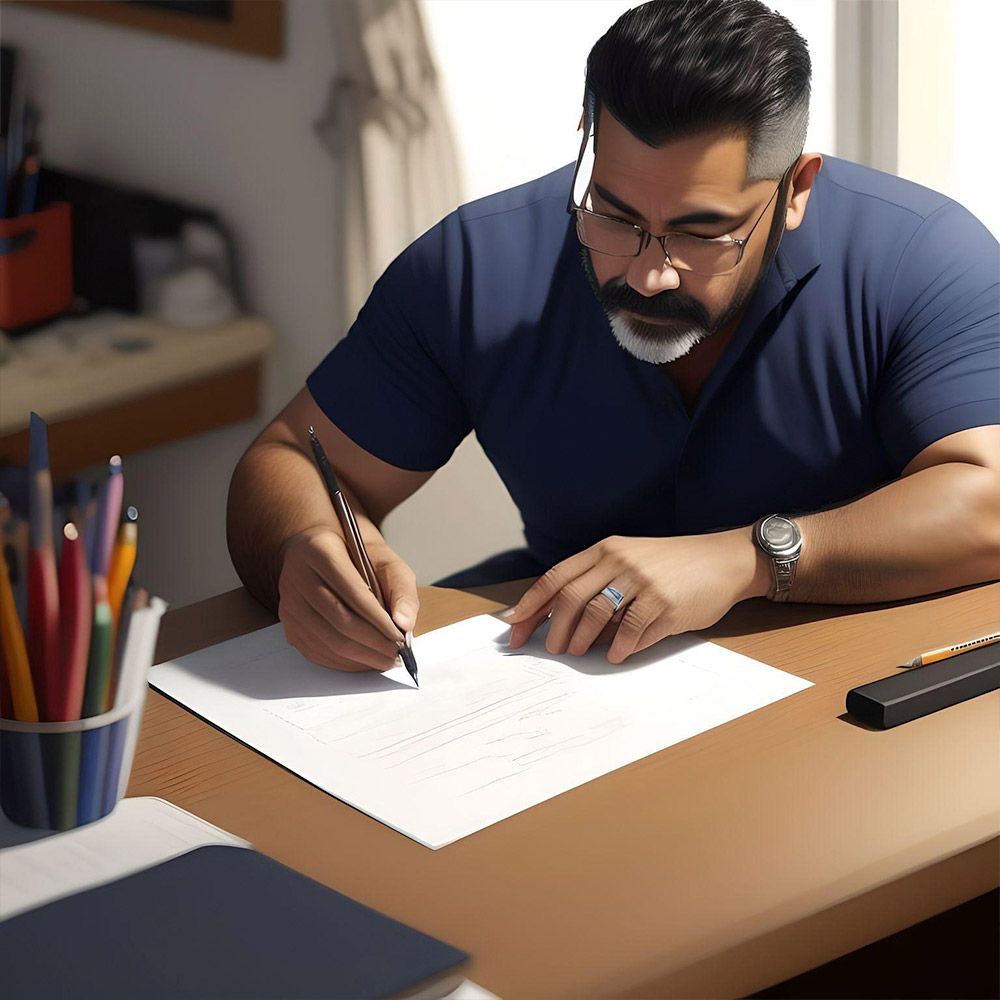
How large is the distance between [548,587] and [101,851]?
1.34 feet

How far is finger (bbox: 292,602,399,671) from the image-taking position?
38.0 inches

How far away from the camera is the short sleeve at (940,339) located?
3.93 ft

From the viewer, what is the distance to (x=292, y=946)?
0.62m

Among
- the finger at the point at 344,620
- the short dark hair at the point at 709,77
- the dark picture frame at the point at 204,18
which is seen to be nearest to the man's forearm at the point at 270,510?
the finger at the point at 344,620

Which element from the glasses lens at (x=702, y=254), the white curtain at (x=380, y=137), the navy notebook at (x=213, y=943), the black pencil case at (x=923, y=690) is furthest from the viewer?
the white curtain at (x=380, y=137)

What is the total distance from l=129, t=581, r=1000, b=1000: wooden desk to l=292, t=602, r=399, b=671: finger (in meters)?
0.12

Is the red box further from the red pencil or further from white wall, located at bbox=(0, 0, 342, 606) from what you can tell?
the red pencil

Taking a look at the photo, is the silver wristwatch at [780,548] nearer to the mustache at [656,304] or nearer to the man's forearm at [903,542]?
the man's forearm at [903,542]

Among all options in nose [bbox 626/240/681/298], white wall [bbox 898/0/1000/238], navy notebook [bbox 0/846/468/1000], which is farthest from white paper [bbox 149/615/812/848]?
white wall [bbox 898/0/1000/238]

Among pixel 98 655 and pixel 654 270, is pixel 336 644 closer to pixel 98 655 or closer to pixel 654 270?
pixel 98 655

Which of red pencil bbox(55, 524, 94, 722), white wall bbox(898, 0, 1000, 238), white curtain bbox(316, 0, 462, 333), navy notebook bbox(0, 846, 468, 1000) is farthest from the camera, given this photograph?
white wall bbox(898, 0, 1000, 238)

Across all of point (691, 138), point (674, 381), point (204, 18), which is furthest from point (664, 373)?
point (204, 18)

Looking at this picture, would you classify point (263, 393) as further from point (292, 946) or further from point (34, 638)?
point (292, 946)

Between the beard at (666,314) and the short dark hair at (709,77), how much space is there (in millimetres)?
80
